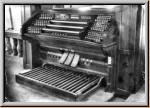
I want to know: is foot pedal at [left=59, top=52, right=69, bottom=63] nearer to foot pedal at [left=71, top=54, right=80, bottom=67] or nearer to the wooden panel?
foot pedal at [left=71, top=54, right=80, bottom=67]

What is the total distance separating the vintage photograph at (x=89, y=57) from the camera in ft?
11.9

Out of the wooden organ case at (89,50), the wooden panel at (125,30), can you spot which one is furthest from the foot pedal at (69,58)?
the wooden panel at (125,30)

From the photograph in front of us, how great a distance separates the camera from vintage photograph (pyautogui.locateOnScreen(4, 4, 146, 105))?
3621 millimetres

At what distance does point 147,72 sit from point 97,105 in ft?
2.61

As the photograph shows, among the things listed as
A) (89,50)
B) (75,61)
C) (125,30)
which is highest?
(125,30)

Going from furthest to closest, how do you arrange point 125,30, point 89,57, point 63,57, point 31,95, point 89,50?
point 63,57, point 89,57, point 89,50, point 31,95, point 125,30

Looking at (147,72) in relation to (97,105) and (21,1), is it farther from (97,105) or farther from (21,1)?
(21,1)

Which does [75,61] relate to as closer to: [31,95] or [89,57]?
[89,57]

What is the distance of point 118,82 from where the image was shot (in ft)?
13.1

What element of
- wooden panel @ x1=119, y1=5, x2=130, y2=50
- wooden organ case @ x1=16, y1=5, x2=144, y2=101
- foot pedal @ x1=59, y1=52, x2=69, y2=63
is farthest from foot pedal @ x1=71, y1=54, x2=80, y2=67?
wooden panel @ x1=119, y1=5, x2=130, y2=50

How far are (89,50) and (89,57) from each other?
0.40m

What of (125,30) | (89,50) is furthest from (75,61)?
(125,30)

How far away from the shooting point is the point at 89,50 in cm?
398

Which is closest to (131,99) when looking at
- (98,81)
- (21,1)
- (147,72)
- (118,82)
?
(118,82)
